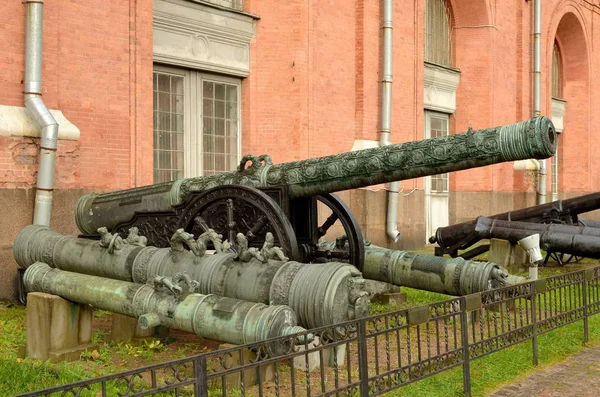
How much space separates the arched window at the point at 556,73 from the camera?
2500 cm

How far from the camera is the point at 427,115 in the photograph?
17969mm

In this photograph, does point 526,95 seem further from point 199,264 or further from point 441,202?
point 199,264

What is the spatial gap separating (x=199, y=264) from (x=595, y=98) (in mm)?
23280

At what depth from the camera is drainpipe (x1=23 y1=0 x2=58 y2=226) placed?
28.2ft

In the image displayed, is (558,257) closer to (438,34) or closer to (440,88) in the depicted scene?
A: (440,88)

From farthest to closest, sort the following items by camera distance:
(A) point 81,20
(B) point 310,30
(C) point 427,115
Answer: (C) point 427,115 < (B) point 310,30 < (A) point 81,20

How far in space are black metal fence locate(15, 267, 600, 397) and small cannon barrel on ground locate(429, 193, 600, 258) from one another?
4.54 m

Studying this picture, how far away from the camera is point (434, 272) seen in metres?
7.43

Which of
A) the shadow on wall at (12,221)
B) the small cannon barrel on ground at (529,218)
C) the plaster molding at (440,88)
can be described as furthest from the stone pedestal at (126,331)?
the plaster molding at (440,88)

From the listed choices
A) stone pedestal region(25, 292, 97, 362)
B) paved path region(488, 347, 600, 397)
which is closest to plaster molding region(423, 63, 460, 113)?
paved path region(488, 347, 600, 397)

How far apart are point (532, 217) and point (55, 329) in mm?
8647

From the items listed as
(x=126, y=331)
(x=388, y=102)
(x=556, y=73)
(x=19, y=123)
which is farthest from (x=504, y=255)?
(x=556, y=73)

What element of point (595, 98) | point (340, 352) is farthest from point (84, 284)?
point (595, 98)

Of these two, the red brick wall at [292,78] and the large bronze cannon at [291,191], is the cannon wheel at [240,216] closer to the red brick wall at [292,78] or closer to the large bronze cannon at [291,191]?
the large bronze cannon at [291,191]
